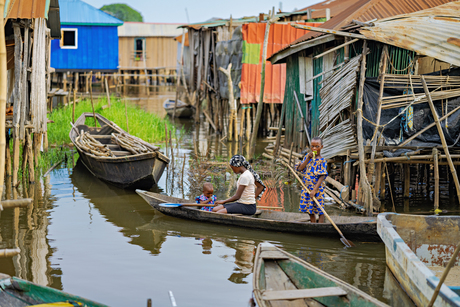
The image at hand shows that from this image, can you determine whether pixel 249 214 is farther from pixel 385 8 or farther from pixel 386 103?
pixel 385 8

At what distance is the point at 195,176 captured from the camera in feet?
33.9

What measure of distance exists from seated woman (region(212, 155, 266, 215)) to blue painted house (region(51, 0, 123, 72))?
64.5 ft

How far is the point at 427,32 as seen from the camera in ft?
22.5

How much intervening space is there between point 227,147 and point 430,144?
7864 millimetres

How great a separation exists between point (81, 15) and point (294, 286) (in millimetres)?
23285

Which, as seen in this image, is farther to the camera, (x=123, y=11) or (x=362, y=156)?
(x=123, y=11)

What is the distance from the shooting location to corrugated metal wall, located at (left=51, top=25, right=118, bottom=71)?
24625mm

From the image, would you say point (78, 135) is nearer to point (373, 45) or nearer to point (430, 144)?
point (373, 45)

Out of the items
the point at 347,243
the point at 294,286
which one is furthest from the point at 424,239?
the point at 294,286

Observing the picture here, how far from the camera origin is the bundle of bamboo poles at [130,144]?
1023 cm

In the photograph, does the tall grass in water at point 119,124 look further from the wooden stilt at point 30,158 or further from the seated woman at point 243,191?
the seated woman at point 243,191

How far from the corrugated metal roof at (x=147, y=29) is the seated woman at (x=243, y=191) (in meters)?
27.8

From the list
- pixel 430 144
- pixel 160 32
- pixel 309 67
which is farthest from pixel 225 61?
pixel 160 32

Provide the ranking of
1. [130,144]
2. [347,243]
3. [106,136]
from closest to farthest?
1. [347,243]
2. [130,144]
3. [106,136]
